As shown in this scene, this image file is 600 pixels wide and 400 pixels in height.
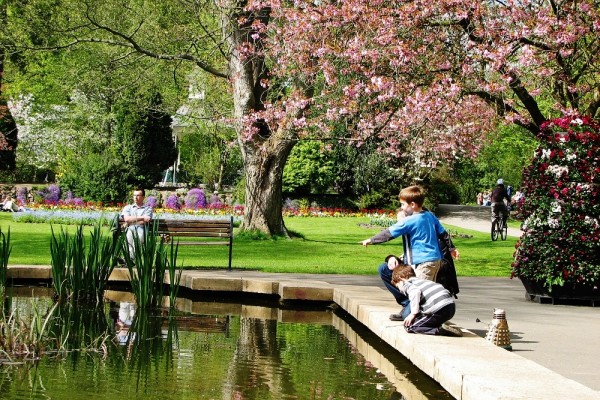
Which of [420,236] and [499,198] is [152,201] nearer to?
[499,198]

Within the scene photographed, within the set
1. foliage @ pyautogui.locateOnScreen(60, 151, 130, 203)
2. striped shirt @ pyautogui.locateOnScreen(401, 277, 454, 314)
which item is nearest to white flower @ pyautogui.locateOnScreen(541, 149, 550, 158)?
striped shirt @ pyautogui.locateOnScreen(401, 277, 454, 314)

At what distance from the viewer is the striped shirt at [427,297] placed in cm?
864

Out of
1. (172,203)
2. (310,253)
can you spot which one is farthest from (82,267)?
(172,203)

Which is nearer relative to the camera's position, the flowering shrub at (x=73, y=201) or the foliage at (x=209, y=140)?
the flowering shrub at (x=73, y=201)

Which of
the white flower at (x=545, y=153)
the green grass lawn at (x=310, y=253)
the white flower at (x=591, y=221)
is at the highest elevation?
the white flower at (x=545, y=153)

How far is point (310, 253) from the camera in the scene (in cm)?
2144

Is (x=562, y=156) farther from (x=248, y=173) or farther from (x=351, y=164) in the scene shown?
(x=351, y=164)

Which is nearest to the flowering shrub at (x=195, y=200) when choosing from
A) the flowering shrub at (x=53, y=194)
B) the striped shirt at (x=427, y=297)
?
the flowering shrub at (x=53, y=194)

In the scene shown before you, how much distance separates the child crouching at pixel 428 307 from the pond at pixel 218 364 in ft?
1.34

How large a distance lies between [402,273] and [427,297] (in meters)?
0.50

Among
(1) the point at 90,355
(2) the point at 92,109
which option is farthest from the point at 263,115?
(2) the point at 92,109

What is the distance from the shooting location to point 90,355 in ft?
28.3

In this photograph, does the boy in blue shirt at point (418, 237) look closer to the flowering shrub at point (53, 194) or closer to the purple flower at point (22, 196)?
the flowering shrub at point (53, 194)

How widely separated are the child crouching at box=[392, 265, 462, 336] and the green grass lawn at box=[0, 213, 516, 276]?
24.7 feet
